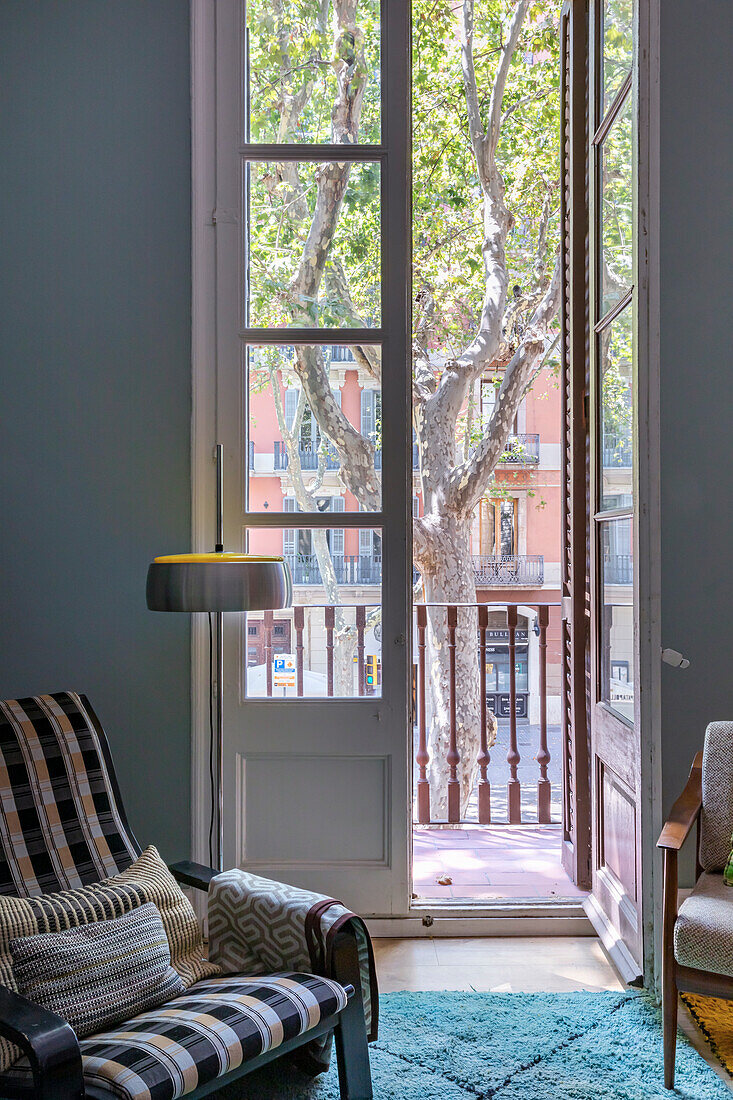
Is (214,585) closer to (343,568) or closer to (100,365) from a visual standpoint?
(343,568)

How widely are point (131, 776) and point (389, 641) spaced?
3.06ft

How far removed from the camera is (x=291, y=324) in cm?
282

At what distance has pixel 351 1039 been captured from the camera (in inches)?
73.9

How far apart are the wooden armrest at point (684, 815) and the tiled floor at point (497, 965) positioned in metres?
0.55

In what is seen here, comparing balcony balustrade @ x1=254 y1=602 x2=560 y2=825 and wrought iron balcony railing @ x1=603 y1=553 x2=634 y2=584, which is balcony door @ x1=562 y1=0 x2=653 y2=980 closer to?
wrought iron balcony railing @ x1=603 y1=553 x2=634 y2=584

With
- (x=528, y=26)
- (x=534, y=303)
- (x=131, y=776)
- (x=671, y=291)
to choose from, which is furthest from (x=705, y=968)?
(x=528, y=26)

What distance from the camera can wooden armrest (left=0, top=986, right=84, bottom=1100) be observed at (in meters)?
1.43

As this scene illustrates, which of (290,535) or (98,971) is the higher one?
(290,535)

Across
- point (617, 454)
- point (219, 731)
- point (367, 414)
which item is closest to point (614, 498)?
point (617, 454)

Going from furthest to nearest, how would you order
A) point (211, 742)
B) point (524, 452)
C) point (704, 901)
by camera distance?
point (524, 452) → point (211, 742) → point (704, 901)

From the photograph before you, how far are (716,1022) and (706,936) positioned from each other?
48 cm

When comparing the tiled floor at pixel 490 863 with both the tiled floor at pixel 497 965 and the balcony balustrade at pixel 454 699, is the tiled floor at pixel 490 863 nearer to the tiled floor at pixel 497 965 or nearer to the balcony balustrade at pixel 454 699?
the balcony balustrade at pixel 454 699

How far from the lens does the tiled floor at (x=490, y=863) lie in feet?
10.5

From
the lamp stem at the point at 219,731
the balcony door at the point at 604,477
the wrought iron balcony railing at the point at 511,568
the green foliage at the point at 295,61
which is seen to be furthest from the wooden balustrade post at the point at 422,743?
the wrought iron balcony railing at the point at 511,568
